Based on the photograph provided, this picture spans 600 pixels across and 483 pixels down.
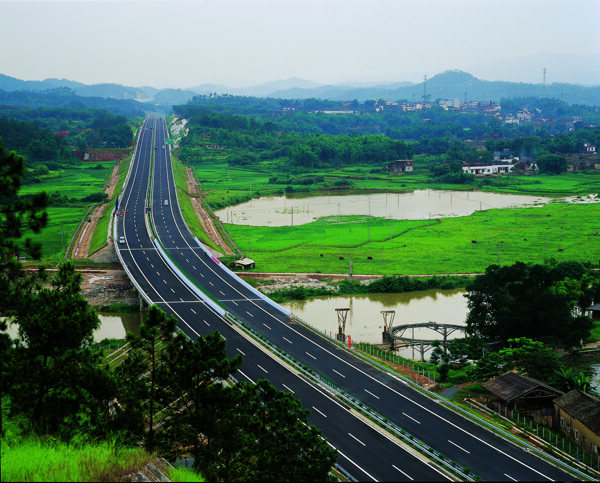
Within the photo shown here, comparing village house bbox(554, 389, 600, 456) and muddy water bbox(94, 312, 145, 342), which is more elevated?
village house bbox(554, 389, 600, 456)

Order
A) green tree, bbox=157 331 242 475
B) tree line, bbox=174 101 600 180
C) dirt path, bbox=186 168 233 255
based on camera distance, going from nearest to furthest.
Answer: green tree, bbox=157 331 242 475 → dirt path, bbox=186 168 233 255 → tree line, bbox=174 101 600 180

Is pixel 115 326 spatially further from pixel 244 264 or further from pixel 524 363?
pixel 524 363

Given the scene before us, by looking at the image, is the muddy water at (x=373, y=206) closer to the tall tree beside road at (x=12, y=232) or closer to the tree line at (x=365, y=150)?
the tree line at (x=365, y=150)

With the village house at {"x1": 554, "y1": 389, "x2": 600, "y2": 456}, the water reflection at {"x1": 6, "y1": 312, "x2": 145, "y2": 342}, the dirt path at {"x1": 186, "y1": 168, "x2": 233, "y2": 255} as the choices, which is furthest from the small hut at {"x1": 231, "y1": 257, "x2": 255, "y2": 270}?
the village house at {"x1": 554, "y1": 389, "x2": 600, "y2": 456}

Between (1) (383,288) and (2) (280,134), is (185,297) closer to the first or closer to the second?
(1) (383,288)

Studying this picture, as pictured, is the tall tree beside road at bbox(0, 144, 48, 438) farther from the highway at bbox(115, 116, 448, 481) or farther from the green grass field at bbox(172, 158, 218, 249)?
the green grass field at bbox(172, 158, 218, 249)

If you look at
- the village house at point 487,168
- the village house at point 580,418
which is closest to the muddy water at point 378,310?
the village house at point 580,418
